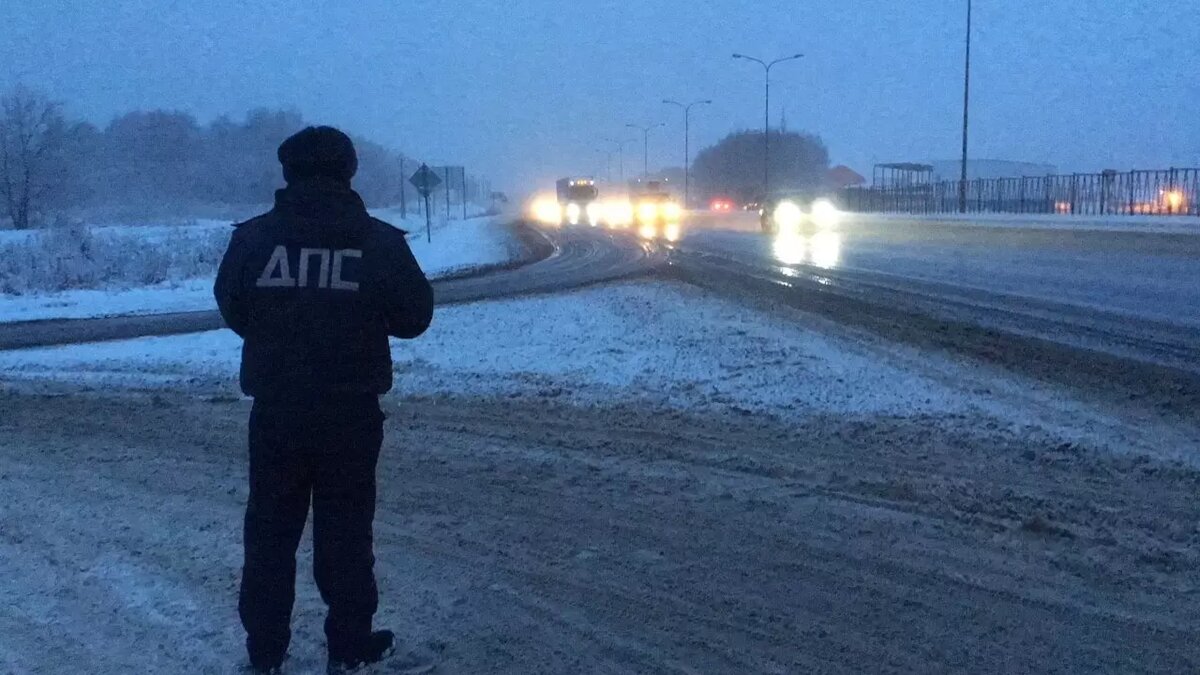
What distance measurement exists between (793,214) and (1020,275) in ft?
93.2

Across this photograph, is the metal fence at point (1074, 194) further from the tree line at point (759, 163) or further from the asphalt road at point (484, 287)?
the tree line at point (759, 163)

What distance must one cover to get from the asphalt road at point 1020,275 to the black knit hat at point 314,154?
9478 millimetres

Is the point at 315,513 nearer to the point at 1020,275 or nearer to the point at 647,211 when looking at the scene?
the point at 1020,275

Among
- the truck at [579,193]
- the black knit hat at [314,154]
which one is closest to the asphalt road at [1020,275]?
the black knit hat at [314,154]

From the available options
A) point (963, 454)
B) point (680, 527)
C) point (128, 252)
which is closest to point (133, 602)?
point (680, 527)

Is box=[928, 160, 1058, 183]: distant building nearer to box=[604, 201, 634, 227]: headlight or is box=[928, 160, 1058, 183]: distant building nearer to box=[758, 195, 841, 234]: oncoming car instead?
box=[604, 201, 634, 227]: headlight

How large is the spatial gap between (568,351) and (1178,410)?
6.24 metres

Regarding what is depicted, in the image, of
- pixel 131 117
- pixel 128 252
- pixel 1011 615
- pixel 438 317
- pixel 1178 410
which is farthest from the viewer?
pixel 131 117

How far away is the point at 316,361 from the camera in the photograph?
4004 mm

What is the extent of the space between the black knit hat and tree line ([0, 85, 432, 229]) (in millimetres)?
92026

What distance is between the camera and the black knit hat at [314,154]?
4.02 metres

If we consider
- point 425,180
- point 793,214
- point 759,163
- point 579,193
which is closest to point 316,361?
point 425,180

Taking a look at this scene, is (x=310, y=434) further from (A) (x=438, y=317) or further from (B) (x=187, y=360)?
(A) (x=438, y=317)

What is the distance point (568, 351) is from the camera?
1252 cm
